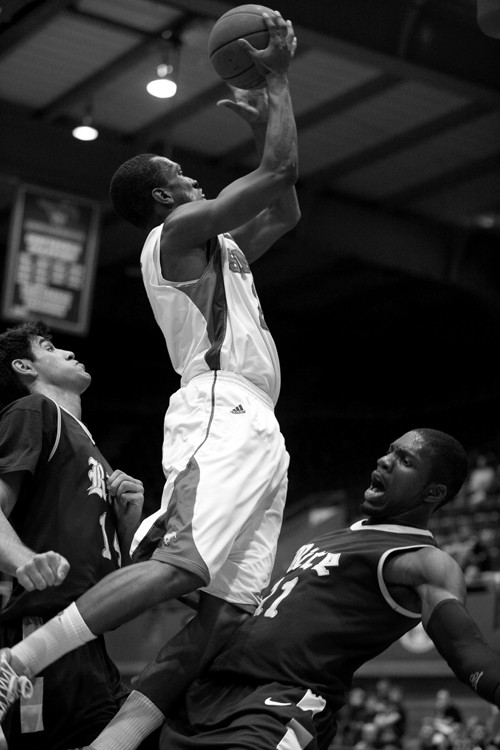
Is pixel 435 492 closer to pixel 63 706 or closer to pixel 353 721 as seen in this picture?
pixel 63 706

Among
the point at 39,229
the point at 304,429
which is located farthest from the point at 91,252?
the point at 304,429

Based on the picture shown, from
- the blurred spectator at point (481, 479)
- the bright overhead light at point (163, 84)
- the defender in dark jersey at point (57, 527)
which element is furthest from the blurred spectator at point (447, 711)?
the defender in dark jersey at point (57, 527)

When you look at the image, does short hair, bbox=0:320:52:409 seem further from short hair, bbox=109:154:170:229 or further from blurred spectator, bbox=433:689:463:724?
blurred spectator, bbox=433:689:463:724

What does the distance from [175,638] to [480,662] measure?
116 cm

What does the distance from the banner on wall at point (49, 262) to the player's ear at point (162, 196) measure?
7.85 m

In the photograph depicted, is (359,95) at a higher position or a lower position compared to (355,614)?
higher

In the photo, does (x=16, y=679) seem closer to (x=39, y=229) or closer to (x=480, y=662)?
(x=480, y=662)

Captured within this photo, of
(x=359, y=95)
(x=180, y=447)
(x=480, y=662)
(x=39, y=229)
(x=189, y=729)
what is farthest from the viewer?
(x=359, y=95)

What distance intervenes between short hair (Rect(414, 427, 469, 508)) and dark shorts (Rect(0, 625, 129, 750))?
136 centimetres

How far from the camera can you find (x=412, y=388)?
79.9ft

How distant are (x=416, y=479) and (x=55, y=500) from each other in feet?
4.25

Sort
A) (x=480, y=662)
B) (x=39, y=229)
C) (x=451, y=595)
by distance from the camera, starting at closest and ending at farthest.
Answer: (x=480, y=662) < (x=451, y=595) < (x=39, y=229)

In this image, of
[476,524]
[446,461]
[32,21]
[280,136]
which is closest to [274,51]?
[280,136]

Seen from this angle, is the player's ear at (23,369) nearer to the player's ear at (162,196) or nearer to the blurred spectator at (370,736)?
the player's ear at (162,196)
